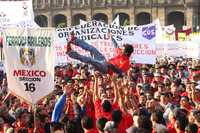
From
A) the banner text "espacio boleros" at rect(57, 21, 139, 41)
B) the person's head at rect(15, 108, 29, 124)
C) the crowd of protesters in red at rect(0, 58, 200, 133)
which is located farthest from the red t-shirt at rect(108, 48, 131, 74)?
the banner text "espacio boleros" at rect(57, 21, 139, 41)

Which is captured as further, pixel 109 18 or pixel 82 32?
pixel 109 18

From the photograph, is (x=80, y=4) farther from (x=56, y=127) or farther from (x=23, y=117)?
(x=56, y=127)

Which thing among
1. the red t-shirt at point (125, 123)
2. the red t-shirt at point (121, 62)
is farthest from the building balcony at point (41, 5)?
the red t-shirt at point (125, 123)

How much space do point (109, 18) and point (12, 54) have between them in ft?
226

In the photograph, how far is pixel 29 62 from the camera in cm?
937

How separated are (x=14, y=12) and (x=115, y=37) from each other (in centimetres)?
671

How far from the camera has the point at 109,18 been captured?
78188 mm

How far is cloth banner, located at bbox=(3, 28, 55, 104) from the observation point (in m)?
9.30

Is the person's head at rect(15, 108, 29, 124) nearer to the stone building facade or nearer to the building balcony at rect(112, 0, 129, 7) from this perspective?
the stone building facade

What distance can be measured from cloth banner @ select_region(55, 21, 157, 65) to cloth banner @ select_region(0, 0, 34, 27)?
4311 millimetres

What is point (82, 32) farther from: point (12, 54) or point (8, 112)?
point (12, 54)

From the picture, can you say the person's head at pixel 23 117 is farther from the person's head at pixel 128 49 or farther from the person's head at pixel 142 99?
the person's head at pixel 142 99

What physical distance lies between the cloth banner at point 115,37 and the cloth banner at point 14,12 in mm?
4311

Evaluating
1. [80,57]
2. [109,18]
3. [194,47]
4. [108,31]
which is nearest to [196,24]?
[109,18]
